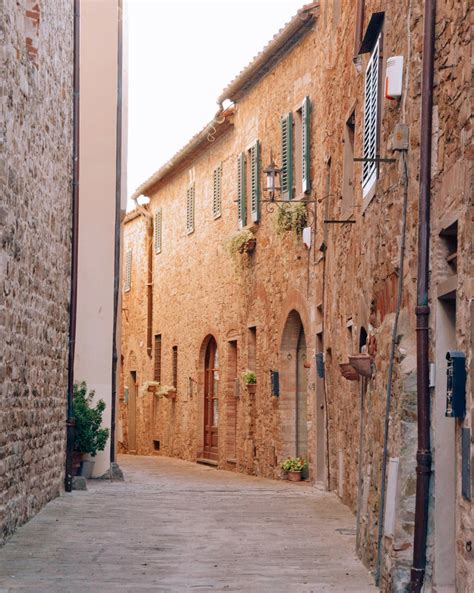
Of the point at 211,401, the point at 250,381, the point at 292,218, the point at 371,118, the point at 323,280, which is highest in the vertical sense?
the point at 292,218

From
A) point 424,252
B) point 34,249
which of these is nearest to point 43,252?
point 34,249

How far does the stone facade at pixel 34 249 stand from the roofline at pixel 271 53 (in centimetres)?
496

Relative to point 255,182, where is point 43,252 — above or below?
below

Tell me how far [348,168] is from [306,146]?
3.46m

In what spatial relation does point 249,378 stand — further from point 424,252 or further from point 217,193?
point 424,252

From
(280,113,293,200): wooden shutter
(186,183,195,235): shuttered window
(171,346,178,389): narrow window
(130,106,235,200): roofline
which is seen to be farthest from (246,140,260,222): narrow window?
(171,346,178,389): narrow window

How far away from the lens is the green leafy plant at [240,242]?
1961 centimetres

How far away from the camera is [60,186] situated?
12.0 m

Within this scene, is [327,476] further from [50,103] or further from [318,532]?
[50,103]

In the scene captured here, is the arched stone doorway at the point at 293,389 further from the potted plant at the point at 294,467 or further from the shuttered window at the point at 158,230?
the shuttered window at the point at 158,230

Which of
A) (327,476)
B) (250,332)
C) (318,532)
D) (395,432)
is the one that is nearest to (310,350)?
(327,476)

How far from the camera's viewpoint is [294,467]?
1670 cm

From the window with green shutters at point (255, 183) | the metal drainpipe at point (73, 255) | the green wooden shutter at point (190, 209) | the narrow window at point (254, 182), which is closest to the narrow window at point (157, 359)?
the green wooden shutter at point (190, 209)

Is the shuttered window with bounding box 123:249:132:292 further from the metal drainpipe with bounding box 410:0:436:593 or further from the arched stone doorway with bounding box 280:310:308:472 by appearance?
the metal drainpipe with bounding box 410:0:436:593
